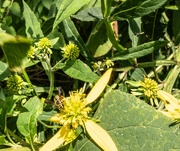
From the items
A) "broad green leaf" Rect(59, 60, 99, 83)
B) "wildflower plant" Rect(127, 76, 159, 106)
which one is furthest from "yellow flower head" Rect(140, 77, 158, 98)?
"broad green leaf" Rect(59, 60, 99, 83)

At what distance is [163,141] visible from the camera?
108 cm

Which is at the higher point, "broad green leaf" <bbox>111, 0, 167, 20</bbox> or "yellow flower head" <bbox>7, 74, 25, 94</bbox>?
"broad green leaf" <bbox>111, 0, 167, 20</bbox>

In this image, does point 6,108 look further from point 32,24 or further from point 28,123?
point 32,24

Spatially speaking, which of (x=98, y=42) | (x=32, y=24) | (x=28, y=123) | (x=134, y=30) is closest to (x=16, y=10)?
(x=32, y=24)

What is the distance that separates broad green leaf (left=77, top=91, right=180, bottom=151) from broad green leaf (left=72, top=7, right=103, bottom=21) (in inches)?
13.9

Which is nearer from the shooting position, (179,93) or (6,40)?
(6,40)

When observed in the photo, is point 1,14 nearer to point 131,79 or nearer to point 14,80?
point 14,80

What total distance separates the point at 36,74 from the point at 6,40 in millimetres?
802

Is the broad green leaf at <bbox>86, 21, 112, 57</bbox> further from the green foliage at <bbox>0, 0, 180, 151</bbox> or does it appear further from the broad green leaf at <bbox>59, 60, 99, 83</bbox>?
the broad green leaf at <bbox>59, 60, 99, 83</bbox>

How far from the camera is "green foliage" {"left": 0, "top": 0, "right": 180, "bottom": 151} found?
111cm

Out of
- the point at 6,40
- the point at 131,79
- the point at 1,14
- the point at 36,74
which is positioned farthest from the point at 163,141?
the point at 1,14

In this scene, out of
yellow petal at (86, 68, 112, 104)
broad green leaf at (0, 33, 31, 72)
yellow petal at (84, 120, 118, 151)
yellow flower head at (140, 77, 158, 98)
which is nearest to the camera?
broad green leaf at (0, 33, 31, 72)

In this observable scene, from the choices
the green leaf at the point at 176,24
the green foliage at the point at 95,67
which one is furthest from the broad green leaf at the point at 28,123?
the green leaf at the point at 176,24

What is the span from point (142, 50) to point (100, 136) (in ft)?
1.22
